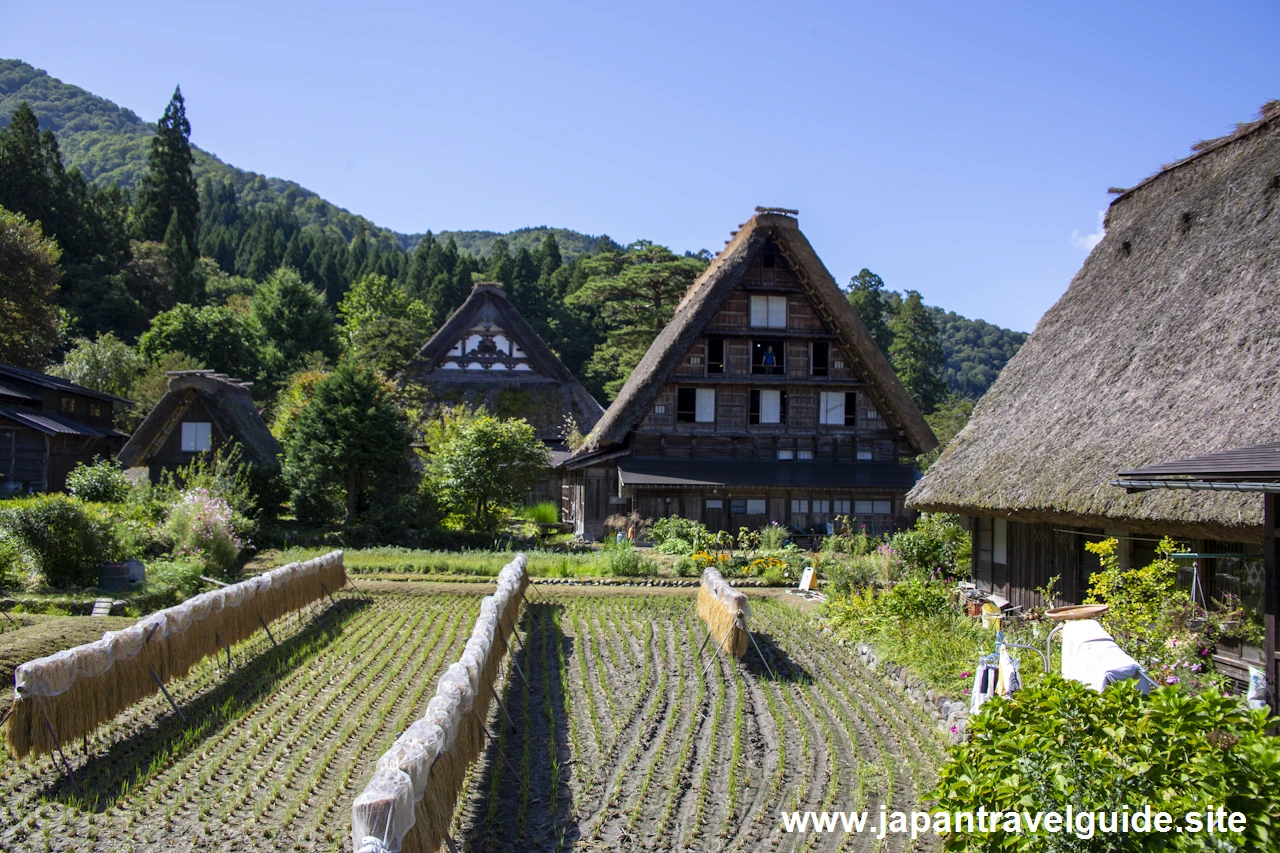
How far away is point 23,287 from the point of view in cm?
3756

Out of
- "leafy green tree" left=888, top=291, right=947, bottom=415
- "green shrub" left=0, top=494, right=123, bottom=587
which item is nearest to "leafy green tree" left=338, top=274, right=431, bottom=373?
"green shrub" left=0, top=494, right=123, bottom=587

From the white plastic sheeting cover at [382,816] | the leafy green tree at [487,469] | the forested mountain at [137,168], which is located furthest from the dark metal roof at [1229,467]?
the forested mountain at [137,168]

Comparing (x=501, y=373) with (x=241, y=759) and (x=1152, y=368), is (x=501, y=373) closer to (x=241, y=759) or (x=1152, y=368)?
(x=1152, y=368)

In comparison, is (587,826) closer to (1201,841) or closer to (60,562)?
(1201,841)

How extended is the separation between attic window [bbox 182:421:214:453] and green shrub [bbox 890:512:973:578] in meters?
23.4

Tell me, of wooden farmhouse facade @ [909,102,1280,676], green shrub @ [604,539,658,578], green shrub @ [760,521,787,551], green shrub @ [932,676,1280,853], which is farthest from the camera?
green shrub @ [760,521,787,551]

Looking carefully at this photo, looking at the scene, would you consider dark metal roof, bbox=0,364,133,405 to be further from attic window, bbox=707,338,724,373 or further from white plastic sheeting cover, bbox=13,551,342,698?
white plastic sheeting cover, bbox=13,551,342,698

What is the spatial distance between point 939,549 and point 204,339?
4722cm

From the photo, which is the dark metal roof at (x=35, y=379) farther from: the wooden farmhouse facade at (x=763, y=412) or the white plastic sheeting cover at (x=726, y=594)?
the white plastic sheeting cover at (x=726, y=594)

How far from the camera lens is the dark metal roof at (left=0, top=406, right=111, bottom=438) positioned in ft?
91.3

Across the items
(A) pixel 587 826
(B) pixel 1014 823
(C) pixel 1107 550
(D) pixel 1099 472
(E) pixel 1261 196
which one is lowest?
(A) pixel 587 826

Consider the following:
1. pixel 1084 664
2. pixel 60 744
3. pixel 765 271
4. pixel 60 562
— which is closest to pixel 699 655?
pixel 1084 664

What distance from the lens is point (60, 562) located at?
667 inches

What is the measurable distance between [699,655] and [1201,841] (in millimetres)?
9468
